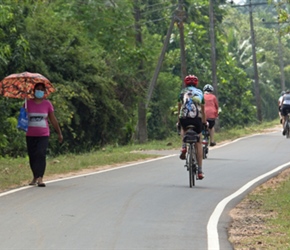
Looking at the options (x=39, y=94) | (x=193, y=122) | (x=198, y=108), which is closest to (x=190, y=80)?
(x=198, y=108)

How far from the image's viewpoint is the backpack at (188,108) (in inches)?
606

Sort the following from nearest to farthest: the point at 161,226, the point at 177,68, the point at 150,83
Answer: the point at 161,226
the point at 150,83
the point at 177,68

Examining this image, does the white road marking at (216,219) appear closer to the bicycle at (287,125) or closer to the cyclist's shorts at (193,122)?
the cyclist's shorts at (193,122)

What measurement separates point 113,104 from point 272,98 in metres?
43.3

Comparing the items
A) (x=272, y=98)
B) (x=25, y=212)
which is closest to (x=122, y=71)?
(x=25, y=212)

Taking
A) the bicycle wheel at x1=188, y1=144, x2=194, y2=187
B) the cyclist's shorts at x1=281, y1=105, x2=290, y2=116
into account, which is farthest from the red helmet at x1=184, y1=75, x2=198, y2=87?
the cyclist's shorts at x1=281, y1=105, x2=290, y2=116

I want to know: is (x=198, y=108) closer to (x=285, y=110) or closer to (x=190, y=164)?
(x=190, y=164)

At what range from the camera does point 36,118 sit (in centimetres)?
1487

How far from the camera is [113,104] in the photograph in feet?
103

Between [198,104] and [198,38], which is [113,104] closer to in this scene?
[198,104]

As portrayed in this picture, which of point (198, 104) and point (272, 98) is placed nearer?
point (198, 104)

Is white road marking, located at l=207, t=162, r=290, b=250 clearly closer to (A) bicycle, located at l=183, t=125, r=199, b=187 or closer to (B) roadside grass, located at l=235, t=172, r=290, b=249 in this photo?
(B) roadside grass, located at l=235, t=172, r=290, b=249

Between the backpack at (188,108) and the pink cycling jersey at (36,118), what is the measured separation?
2.37 metres

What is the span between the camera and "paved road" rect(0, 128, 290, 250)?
9.73 m
